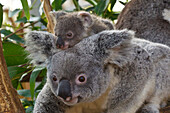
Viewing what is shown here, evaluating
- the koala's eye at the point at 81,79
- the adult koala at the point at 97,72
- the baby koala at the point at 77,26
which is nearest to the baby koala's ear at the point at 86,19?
the baby koala at the point at 77,26

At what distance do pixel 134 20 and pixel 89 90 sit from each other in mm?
1708

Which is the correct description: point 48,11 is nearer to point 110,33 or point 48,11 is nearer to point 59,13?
point 59,13

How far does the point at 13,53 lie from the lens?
9.86ft

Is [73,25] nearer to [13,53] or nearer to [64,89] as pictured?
[13,53]

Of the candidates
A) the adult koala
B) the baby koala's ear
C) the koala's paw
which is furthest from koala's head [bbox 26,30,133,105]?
the baby koala's ear

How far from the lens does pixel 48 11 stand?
301 cm

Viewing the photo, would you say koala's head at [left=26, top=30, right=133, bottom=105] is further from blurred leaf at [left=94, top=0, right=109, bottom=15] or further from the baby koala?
blurred leaf at [left=94, top=0, right=109, bottom=15]

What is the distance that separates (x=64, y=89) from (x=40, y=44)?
0.45 meters

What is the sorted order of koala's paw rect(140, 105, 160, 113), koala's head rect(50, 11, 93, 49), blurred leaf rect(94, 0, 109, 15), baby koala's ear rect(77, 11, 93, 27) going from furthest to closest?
blurred leaf rect(94, 0, 109, 15) → baby koala's ear rect(77, 11, 93, 27) → koala's head rect(50, 11, 93, 49) → koala's paw rect(140, 105, 160, 113)

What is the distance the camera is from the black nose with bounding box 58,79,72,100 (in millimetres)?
1617

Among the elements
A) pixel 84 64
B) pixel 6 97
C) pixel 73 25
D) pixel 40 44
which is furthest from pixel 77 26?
pixel 6 97

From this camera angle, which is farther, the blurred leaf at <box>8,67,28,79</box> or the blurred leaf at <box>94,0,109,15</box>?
the blurred leaf at <box>94,0,109,15</box>

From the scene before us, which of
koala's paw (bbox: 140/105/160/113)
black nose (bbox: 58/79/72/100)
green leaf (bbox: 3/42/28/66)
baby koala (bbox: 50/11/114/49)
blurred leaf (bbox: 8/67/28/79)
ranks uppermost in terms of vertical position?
Result: baby koala (bbox: 50/11/114/49)

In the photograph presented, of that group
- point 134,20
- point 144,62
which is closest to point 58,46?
point 144,62
